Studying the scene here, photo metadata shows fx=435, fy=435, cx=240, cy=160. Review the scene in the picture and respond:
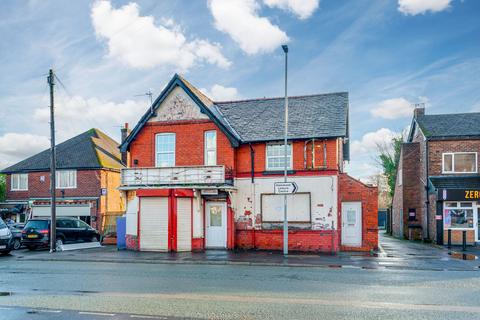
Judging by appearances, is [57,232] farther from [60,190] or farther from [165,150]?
[60,190]

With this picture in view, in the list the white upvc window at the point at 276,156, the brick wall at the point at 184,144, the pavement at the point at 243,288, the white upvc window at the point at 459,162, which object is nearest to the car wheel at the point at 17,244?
the pavement at the point at 243,288

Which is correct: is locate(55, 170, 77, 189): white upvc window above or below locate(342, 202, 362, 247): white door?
above

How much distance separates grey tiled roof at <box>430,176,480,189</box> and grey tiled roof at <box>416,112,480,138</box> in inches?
99.0

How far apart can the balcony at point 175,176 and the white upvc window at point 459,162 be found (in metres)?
13.7

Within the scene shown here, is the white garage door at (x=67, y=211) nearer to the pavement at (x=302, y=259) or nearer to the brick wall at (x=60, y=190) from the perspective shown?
the brick wall at (x=60, y=190)

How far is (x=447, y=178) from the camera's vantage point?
2581 centimetres

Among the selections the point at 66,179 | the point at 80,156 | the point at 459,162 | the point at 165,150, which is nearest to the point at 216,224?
the point at 165,150

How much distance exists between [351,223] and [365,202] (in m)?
1.25

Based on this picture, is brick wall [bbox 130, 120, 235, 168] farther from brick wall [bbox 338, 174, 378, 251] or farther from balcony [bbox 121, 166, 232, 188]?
brick wall [bbox 338, 174, 378, 251]

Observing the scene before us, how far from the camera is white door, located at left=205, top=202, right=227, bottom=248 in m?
Answer: 21.6

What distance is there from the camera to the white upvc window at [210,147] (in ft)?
73.2

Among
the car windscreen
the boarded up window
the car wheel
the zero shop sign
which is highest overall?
the zero shop sign

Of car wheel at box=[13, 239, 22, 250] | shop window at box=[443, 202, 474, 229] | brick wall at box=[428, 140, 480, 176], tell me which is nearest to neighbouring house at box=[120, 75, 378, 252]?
shop window at box=[443, 202, 474, 229]

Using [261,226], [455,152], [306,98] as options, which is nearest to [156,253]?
[261,226]
